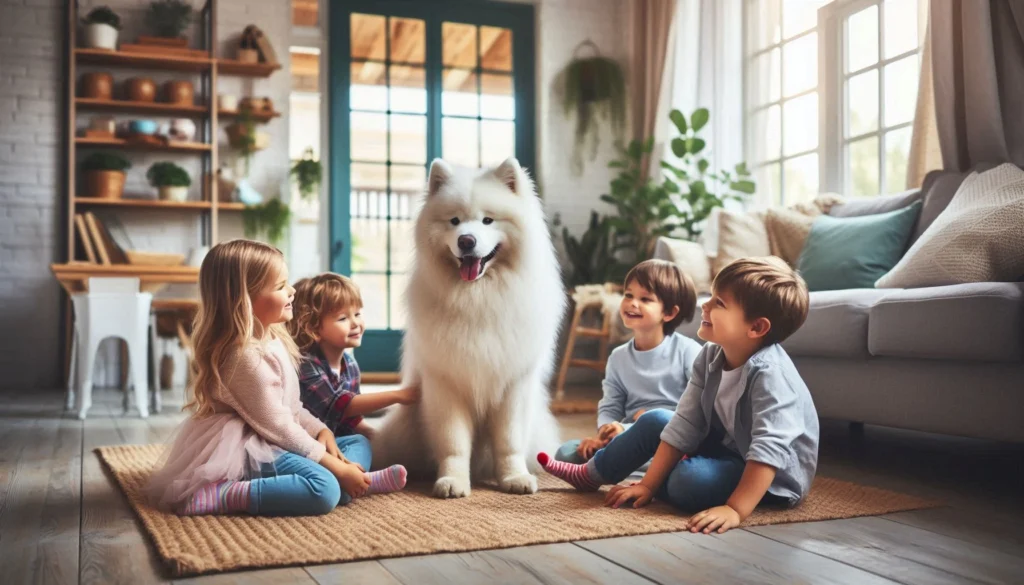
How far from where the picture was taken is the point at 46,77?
202 inches

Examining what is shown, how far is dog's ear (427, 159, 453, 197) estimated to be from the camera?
2098 mm

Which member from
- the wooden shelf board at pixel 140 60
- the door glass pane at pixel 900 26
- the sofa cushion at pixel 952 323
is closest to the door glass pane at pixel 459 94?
the wooden shelf board at pixel 140 60

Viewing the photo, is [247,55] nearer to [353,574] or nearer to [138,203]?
[138,203]

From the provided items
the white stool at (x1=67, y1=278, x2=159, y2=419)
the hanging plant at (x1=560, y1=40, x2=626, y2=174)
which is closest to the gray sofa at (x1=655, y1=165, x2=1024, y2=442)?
the white stool at (x1=67, y1=278, x2=159, y2=419)

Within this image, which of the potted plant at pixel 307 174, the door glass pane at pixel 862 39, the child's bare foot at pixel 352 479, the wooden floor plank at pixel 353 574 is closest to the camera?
the wooden floor plank at pixel 353 574

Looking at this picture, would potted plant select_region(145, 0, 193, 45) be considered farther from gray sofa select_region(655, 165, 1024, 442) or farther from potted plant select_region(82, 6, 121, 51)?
gray sofa select_region(655, 165, 1024, 442)

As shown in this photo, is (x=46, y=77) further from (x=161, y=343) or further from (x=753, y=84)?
(x=753, y=84)

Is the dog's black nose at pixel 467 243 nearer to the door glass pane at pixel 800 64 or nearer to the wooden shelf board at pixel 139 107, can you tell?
the door glass pane at pixel 800 64

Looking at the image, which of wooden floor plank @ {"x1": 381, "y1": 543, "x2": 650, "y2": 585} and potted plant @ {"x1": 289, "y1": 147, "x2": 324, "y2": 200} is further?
potted plant @ {"x1": 289, "y1": 147, "x2": 324, "y2": 200}

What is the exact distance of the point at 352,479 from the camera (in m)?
1.87

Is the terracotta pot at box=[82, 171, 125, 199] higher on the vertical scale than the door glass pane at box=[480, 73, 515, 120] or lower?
lower

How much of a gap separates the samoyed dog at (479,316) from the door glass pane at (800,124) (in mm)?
2984

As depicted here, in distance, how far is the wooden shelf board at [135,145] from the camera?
5008 mm

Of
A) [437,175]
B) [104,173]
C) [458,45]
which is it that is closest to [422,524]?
[437,175]
